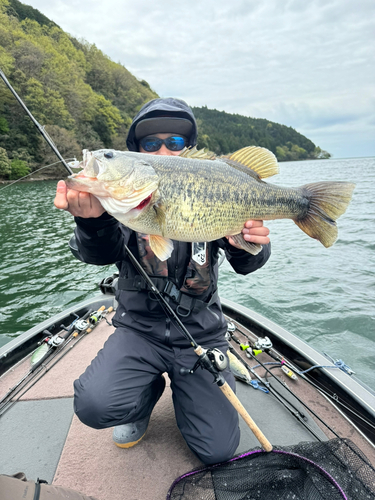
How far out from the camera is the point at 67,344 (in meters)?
4.13

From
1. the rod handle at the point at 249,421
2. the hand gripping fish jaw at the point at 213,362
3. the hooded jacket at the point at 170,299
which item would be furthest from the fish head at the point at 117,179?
the rod handle at the point at 249,421

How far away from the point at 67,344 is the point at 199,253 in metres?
2.64

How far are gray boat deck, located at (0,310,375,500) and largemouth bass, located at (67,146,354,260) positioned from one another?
1751 millimetres

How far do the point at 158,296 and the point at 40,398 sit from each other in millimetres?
1895

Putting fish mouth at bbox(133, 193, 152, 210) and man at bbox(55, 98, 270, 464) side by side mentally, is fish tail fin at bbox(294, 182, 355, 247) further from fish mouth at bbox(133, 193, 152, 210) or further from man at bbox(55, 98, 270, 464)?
fish mouth at bbox(133, 193, 152, 210)

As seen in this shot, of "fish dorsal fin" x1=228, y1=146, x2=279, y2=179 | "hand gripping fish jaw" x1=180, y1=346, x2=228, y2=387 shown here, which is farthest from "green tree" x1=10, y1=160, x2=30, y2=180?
"hand gripping fish jaw" x1=180, y1=346, x2=228, y2=387

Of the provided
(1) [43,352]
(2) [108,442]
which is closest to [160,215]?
(2) [108,442]

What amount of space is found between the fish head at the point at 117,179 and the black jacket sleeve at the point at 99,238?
1.11 feet

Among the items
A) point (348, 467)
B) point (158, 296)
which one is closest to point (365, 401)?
point (348, 467)

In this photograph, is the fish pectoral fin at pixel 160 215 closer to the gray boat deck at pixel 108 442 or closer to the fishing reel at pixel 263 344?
the gray boat deck at pixel 108 442

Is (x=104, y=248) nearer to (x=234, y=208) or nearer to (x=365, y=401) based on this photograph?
(x=234, y=208)

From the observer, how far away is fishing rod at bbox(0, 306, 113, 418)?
3179 mm

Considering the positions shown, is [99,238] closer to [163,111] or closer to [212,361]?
[212,361]

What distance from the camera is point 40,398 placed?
3162mm
